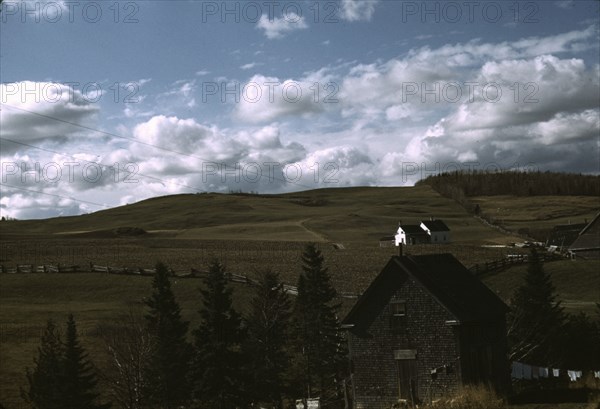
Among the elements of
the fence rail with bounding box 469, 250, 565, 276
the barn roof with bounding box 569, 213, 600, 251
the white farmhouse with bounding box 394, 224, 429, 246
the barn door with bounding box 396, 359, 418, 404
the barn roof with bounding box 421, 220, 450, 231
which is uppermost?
the barn roof with bounding box 421, 220, 450, 231

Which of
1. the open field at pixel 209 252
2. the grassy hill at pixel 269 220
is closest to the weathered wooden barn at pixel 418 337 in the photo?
the open field at pixel 209 252

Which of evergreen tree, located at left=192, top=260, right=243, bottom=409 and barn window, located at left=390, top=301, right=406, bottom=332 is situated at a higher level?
barn window, located at left=390, top=301, right=406, bottom=332

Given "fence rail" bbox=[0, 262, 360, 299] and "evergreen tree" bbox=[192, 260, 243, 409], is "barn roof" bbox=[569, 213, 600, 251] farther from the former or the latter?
"evergreen tree" bbox=[192, 260, 243, 409]

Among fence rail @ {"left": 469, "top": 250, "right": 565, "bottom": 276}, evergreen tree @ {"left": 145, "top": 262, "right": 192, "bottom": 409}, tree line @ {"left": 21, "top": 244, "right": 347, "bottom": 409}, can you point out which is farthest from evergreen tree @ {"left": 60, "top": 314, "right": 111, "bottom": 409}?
fence rail @ {"left": 469, "top": 250, "right": 565, "bottom": 276}

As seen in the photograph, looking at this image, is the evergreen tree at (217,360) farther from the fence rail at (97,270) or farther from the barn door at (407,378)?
the fence rail at (97,270)

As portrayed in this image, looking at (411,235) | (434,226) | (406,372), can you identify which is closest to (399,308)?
(406,372)

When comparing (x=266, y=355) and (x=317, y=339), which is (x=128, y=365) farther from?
→ (x=317, y=339)

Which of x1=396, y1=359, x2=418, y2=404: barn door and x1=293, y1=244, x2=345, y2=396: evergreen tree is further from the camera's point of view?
x1=293, y1=244, x2=345, y2=396: evergreen tree

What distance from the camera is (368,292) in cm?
3531

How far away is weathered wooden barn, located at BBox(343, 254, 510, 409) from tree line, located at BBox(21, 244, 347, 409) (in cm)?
503

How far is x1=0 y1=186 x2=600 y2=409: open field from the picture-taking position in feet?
190

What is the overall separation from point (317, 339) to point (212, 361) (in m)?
8.44

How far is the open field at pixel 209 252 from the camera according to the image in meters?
58.1

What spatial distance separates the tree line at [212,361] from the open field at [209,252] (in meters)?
5.46
